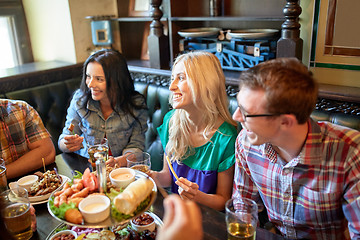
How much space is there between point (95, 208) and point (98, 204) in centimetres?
2

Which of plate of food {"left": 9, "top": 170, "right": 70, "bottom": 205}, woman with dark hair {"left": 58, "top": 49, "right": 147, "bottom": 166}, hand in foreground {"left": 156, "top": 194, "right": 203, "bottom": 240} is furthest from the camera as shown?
woman with dark hair {"left": 58, "top": 49, "right": 147, "bottom": 166}

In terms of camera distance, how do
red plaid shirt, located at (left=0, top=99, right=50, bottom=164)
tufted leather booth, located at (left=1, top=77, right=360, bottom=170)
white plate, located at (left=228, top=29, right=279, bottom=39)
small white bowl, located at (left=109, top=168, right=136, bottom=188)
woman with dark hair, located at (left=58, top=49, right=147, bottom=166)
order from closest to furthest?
small white bowl, located at (left=109, top=168, right=136, bottom=188), red plaid shirt, located at (left=0, top=99, right=50, bottom=164), woman with dark hair, located at (left=58, top=49, right=147, bottom=166), white plate, located at (left=228, top=29, right=279, bottom=39), tufted leather booth, located at (left=1, top=77, right=360, bottom=170)

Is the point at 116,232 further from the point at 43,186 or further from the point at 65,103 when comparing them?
the point at 65,103

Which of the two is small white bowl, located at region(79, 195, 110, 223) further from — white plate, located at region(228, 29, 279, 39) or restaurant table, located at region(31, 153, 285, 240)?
white plate, located at region(228, 29, 279, 39)

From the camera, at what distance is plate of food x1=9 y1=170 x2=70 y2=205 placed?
1.43 metres

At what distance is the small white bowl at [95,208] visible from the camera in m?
0.98

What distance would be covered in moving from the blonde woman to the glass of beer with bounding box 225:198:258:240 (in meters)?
0.44

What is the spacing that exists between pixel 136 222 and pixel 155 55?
1844 millimetres

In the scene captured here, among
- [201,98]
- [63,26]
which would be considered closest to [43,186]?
[201,98]

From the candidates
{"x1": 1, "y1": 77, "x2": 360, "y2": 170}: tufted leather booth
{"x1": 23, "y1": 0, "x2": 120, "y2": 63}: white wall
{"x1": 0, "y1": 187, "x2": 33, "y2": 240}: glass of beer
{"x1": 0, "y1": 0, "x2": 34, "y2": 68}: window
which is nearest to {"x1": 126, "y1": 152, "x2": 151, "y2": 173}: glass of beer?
{"x1": 0, "y1": 187, "x2": 33, "y2": 240}: glass of beer

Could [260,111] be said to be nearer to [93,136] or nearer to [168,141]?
[168,141]

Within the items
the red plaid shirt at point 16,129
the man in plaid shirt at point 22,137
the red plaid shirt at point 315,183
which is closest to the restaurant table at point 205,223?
the red plaid shirt at point 315,183

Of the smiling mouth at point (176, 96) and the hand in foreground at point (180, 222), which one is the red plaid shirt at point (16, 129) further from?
the hand in foreground at point (180, 222)

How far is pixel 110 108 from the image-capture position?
228 centimetres
